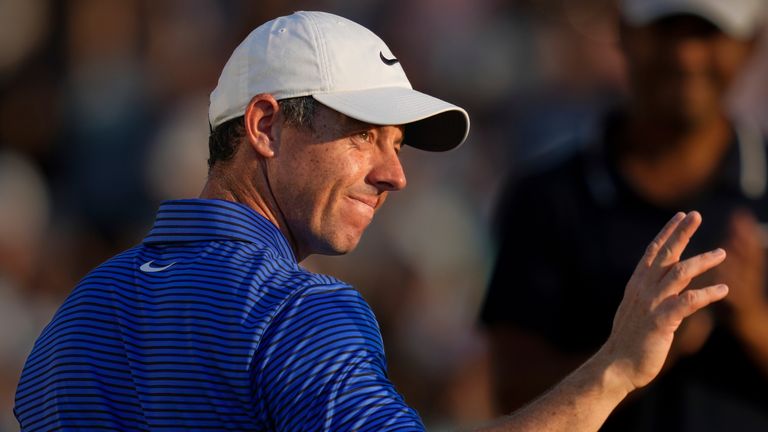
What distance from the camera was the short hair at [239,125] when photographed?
2234 mm

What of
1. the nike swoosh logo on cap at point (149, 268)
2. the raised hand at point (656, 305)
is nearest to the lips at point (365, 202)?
the nike swoosh logo on cap at point (149, 268)

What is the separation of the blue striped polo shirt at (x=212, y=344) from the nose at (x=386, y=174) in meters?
0.24

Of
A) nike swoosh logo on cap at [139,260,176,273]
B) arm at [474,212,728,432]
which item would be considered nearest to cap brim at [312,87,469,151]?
nike swoosh logo on cap at [139,260,176,273]

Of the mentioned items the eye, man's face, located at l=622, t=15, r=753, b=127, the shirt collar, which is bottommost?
man's face, located at l=622, t=15, r=753, b=127

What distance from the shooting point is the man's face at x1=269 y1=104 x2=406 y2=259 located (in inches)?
88.1

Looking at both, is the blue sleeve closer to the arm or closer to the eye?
the arm

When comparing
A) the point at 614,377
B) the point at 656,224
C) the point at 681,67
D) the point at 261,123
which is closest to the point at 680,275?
the point at 614,377

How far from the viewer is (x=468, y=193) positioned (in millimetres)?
5977

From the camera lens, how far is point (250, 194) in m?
2.26

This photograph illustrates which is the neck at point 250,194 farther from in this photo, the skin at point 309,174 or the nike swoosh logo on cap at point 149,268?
the nike swoosh logo on cap at point 149,268

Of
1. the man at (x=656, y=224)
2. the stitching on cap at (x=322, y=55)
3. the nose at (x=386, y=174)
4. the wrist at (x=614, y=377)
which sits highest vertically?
the stitching on cap at (x=322, y=55)

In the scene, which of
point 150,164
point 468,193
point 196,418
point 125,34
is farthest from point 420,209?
point 196,418

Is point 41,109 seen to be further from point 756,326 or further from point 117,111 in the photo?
point 756,326

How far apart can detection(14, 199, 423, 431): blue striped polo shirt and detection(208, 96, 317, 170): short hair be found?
0.65 ft
